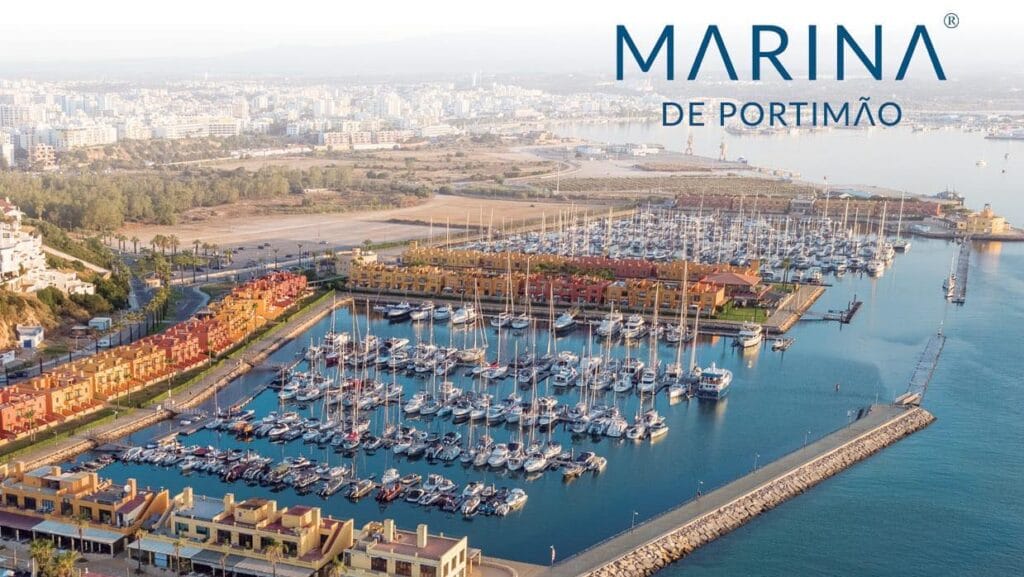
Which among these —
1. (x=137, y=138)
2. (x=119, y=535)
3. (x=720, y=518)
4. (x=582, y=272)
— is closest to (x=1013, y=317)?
(x=582, y=272)

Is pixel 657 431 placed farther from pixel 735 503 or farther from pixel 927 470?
pixel 927 470

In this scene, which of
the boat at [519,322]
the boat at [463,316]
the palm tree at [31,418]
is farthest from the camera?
the boat at [463,316]

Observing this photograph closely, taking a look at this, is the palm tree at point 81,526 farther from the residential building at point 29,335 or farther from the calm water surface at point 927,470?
the residential building at point 29,335

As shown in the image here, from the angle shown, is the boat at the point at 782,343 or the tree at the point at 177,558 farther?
the boat at the point at 782,343

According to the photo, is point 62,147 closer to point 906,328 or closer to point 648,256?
point 648,256

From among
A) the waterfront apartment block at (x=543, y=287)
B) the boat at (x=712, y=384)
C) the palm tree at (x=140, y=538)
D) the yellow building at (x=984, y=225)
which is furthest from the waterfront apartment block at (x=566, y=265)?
the palm tree at (x=140, y=538)
